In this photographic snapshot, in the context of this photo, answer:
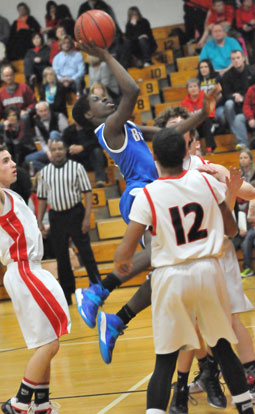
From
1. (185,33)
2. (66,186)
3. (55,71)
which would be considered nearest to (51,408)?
(66,186)

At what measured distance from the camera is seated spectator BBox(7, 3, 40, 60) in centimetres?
1487

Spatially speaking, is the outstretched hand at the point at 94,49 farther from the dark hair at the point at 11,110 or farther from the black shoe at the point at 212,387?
the dark hair at the point at 11,110

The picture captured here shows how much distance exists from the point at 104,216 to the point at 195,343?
8.18m

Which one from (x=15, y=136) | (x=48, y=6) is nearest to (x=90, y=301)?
(x=15, y=136)

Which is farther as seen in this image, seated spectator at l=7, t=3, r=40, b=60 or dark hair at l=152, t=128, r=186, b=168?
seated spectator at l=7, t=3, r=40, b=60

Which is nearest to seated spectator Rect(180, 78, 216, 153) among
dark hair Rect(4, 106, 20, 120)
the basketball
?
dark hair Rect(4, 106, 20, 120)

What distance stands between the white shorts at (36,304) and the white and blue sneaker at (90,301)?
12 centimetres

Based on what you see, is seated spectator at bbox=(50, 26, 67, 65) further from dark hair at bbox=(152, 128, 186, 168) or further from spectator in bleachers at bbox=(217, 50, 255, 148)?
dark hair at bbox=(152, 128, 186, 168)

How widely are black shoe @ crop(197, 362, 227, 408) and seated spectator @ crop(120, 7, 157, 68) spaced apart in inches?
374

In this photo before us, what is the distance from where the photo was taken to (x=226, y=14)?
1311 centimetres

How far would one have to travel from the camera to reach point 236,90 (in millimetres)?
11211

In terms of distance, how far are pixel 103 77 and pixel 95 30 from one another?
7431mm

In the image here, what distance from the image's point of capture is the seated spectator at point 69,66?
1283 cm

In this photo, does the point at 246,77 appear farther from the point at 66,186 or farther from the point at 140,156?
the point at 140,156
